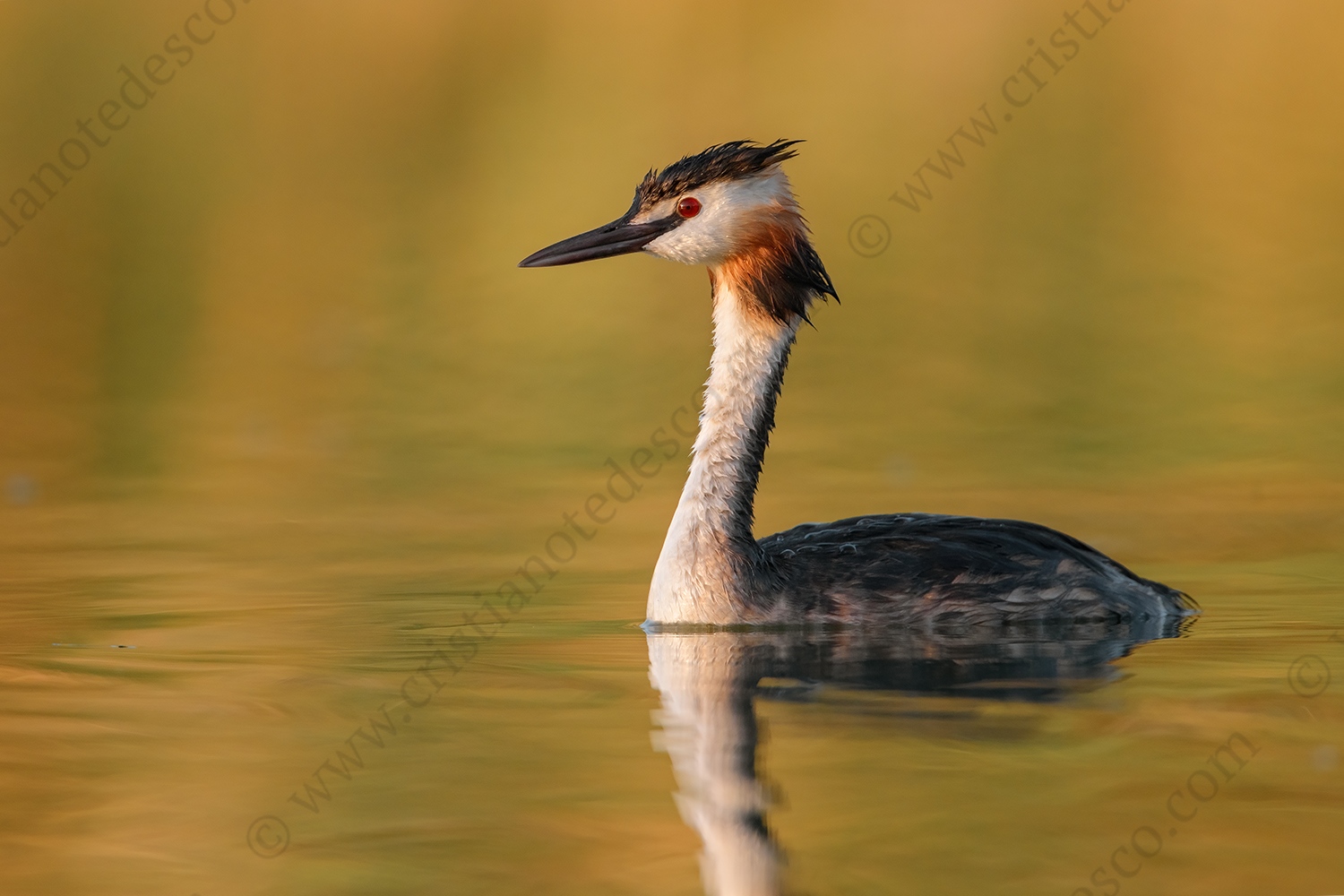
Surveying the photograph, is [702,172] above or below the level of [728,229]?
above

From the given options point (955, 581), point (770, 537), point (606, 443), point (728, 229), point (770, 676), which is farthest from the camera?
point (606, 443)

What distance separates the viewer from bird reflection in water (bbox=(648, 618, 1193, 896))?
5.55m

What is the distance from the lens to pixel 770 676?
757 centimetres

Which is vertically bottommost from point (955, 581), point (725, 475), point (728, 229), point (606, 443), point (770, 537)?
point (955, 581)

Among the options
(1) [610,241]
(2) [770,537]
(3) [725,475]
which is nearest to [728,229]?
(1) [610,241]

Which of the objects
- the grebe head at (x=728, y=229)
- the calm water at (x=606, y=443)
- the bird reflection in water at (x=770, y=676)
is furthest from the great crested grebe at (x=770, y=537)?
the calm water at (x=606, y=443)

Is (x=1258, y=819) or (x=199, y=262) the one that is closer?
(x=1258, y=819)

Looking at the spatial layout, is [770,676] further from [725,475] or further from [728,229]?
[728,229]

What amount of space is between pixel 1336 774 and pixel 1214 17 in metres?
31.4

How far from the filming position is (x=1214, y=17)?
116 ft

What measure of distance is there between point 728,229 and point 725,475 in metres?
1.12

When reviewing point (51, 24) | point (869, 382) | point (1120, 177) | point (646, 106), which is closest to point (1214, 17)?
point (1120, 177)

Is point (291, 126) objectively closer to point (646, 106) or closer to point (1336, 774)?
point (646, 106)

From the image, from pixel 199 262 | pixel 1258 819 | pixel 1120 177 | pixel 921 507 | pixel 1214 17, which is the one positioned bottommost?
pixel 1258 819
